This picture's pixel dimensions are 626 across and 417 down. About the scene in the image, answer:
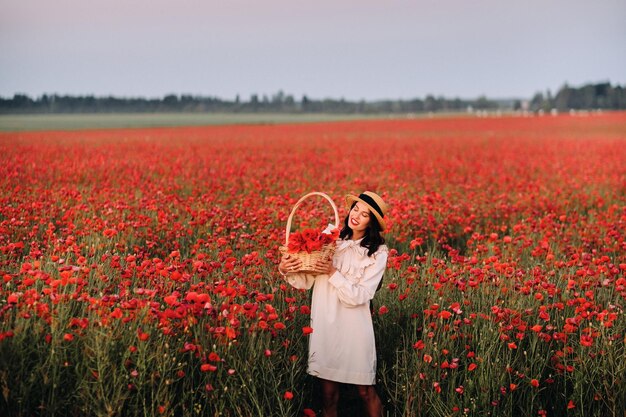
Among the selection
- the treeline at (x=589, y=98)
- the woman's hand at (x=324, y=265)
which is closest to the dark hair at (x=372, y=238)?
the woman's hand at (x=324, y=265)

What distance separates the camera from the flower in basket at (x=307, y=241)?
3430 millimetres

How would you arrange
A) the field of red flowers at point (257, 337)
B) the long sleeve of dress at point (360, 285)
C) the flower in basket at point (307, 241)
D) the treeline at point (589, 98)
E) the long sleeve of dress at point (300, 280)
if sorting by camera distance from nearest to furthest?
1. the field of red flowers at point (257, 337)
2. the flower in basket at point (307, 241)
3. the long sleeve of dress at point (360, 285)
4. the long sleeve of dress at point (300, 280)
5. the treeline at point (589, 98)

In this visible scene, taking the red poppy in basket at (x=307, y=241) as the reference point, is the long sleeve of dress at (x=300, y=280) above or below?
below

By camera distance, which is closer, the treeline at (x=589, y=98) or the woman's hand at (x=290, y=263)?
the woman's hand at (x=290, y=263)

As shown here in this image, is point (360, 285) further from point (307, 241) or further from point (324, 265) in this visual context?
point (307, 241)

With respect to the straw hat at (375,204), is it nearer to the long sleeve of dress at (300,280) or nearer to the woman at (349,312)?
the woman at (349,312)

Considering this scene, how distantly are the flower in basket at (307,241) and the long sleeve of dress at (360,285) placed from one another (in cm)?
26

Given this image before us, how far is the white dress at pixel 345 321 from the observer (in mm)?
3658

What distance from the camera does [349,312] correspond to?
3.72 meters

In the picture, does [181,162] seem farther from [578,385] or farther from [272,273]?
[578,385]

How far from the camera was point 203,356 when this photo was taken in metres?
3.39

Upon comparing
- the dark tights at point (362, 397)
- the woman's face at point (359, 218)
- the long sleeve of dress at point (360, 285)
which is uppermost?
the woman's face at point (359, 218)

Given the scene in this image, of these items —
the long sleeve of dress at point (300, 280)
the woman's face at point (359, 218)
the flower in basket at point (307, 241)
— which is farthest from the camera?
the woman's face at point (359, 218)

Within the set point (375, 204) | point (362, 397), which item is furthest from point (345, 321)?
point (375, 204)
